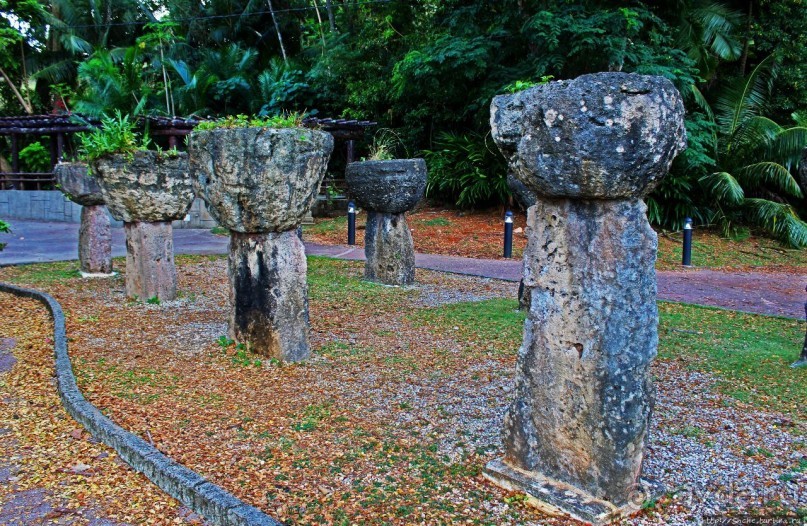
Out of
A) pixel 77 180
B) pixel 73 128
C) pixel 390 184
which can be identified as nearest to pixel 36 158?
pixel 73 128

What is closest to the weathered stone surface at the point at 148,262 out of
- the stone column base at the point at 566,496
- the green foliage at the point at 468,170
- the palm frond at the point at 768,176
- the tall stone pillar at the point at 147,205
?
the tall stone pillar at the point at 147,205

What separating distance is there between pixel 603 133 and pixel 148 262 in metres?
6.54

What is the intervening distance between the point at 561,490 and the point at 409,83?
15137 millimetres

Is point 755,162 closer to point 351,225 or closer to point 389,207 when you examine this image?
point 351,225

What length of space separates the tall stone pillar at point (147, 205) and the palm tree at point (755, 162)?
1241 cm

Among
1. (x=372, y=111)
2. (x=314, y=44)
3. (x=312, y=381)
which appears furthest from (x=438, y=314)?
(x=314, y=44)

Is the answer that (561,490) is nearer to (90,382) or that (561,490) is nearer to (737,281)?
(90,382)

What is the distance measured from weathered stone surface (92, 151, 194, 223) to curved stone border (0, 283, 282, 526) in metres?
3.21

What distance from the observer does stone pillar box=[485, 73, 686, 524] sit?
280 cm

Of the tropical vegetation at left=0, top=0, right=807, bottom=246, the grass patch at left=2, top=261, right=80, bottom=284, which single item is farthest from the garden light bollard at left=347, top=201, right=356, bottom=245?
the grass patch at left=2, top=261, right=80, bottom=284

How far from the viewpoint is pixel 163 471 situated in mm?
3375

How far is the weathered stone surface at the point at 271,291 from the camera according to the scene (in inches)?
218

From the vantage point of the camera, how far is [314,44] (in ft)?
78.2

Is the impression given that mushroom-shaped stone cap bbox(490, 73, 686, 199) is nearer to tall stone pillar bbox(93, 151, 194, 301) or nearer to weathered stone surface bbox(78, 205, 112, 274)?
tall stone pillar bbox(93, 151, 194, 301)
